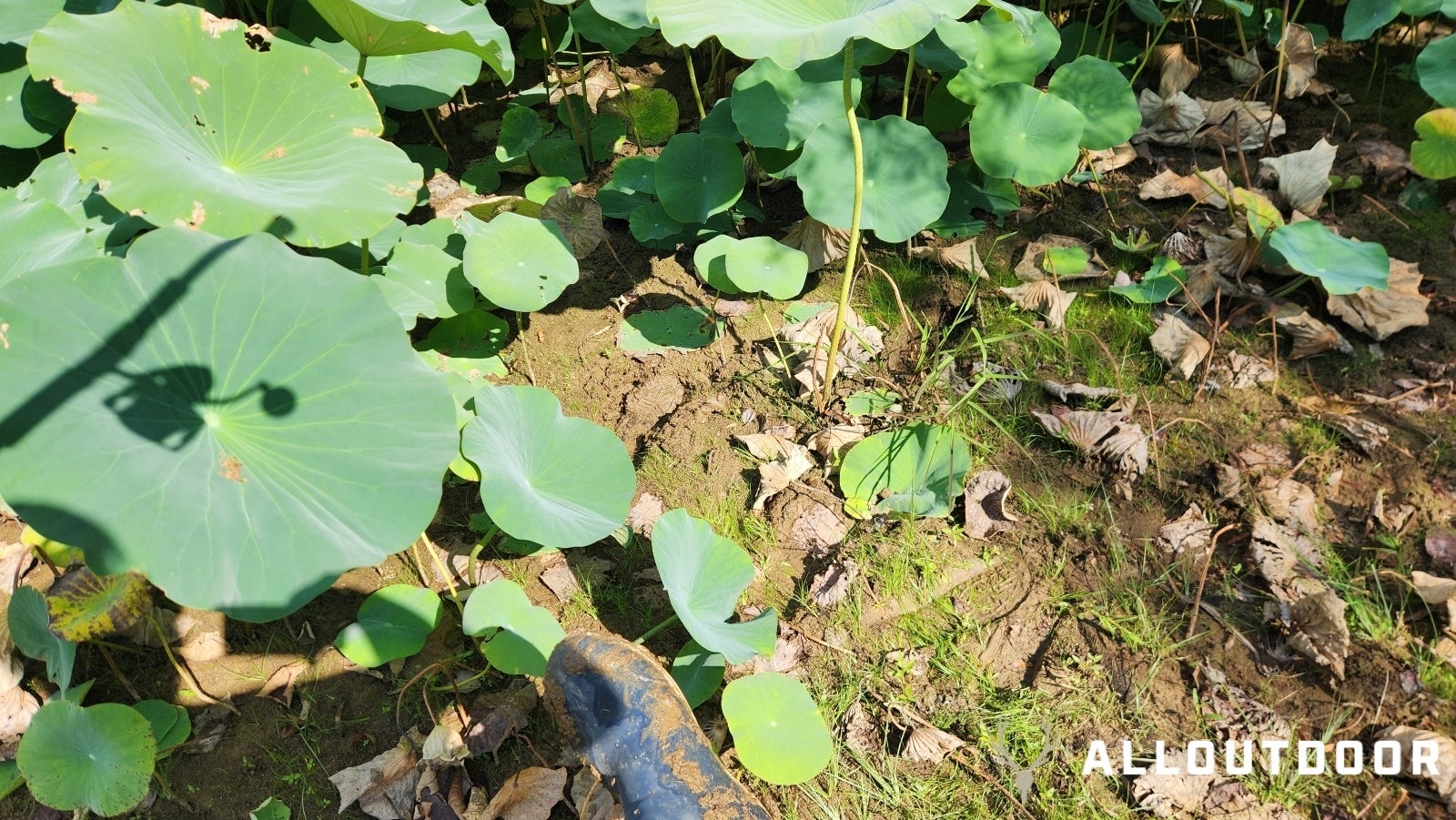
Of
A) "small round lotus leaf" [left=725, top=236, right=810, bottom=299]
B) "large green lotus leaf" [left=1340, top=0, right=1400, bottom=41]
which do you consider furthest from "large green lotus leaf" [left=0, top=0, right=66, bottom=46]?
"large green lotus leaf" [left=1340, top=0, right=1400, bottom=41]

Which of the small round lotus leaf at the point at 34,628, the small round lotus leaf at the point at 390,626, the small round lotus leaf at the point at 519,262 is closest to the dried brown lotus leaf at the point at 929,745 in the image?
the small round lotus leaf at the point at 390,626

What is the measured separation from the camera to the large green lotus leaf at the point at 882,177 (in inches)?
94.9

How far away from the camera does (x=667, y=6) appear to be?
1.94 metres

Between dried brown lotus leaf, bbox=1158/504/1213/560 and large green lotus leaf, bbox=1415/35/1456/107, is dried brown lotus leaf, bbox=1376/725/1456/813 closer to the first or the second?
dried brown lotus leaf, bbox=1158/504/1213/560

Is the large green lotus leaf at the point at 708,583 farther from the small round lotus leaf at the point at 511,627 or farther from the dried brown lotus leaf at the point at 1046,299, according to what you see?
the dried brown lotus leaf at the point at 1046,299

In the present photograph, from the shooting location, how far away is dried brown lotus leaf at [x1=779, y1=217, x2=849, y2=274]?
8.70 feet

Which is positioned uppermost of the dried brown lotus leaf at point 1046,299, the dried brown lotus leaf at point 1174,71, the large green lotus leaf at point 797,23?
the large green lotus leaf at point 797,23

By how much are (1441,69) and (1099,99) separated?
0.95 m

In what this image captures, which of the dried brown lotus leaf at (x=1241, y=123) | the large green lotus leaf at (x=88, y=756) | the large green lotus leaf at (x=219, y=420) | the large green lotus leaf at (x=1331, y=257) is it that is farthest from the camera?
the dried brown lotus leaf at (x=1241, y=123)

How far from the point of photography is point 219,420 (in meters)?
1.64

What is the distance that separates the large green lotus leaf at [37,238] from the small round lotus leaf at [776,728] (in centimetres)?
166

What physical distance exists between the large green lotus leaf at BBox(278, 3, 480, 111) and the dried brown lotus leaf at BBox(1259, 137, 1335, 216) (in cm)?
238

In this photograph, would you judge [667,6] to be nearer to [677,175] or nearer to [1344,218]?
[677,175]

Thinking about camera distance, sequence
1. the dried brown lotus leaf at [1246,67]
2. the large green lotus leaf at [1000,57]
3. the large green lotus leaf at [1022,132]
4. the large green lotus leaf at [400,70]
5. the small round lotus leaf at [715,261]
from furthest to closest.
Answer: the dried brown lotus leaf at [1246,67] < the large green lotus leaf at [400,70] < the large green lotus leaf at [1000,57] < the large green lotus leaf at [1022,132] < the small round lotus leaf at [715,261]
